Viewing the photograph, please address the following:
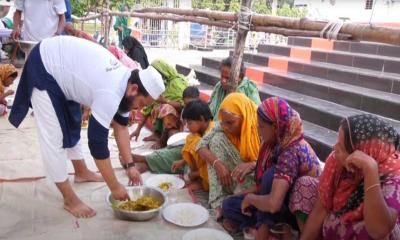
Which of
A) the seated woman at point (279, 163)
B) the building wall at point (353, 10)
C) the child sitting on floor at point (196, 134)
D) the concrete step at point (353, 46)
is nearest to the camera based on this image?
the seated woman at point (279, 163)

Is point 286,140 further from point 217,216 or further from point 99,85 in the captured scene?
point 99,85

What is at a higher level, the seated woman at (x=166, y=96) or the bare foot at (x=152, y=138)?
the seated woman at (x=166, y=96)

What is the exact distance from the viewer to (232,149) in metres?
2.76

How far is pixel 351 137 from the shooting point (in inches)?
64.4

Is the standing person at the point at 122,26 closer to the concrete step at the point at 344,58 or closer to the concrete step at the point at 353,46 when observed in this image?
the concrete step at the point at 344,58

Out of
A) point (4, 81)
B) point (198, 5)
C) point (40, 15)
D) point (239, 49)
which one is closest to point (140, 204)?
point (239, 49)

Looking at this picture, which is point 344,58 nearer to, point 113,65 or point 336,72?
point 336,72

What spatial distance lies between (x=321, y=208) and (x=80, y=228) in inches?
58.6

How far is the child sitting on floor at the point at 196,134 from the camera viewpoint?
3.05 meters

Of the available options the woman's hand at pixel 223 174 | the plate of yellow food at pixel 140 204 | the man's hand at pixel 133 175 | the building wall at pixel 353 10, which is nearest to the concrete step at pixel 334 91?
the woman's hand at pixel 223 174

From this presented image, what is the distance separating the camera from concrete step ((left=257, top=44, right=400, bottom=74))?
468 centimetres

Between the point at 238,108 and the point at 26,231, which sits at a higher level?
the point at 238,108

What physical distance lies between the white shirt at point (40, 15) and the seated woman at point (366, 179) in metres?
3.78

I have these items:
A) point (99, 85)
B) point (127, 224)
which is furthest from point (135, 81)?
point (127, 224)
